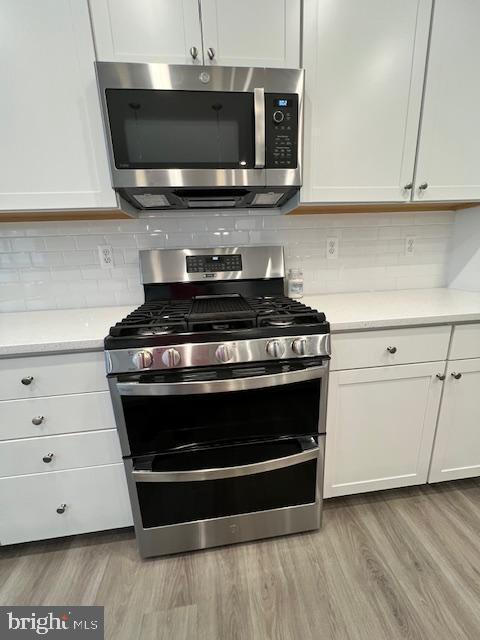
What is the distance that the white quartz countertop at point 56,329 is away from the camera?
3.09ft


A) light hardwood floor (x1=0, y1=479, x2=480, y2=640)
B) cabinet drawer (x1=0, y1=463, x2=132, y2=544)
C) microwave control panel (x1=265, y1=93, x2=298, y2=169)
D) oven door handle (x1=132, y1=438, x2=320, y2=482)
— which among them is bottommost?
light hardwood floor (x1=0, y1=479, x2=480, y2=640)

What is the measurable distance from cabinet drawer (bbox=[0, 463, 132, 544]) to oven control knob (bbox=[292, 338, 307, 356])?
33.3 inches

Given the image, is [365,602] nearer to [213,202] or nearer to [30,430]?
[30,430]

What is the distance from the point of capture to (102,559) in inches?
45.4

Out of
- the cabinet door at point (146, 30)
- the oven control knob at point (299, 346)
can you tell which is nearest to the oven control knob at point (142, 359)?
the oven control knob at point (299, 346)

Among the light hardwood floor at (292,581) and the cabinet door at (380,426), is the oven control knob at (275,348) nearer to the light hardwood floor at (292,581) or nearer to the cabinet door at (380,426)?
the cabinet door at (380,426)

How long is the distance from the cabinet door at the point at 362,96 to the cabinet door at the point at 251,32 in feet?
0.20

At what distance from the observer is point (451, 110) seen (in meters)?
1.20

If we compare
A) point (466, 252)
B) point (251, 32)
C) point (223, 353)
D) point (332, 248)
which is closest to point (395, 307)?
point (332, 248)

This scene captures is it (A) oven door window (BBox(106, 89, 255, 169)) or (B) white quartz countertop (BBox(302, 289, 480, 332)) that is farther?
(B) white quartz countertop (BBox(302, 289, 480, 332))

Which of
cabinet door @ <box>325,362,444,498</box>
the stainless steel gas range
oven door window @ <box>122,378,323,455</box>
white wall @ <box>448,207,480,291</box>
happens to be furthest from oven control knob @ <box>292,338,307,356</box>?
white wall @ <box>448,207,480,291</box>

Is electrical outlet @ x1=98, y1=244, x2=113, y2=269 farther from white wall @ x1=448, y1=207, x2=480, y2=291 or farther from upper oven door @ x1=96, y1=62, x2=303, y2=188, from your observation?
white wall @ x1=448, y1=207, x2=480, y2=291

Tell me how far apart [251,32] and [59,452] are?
1.75 m

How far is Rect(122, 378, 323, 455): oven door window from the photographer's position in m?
0.98
